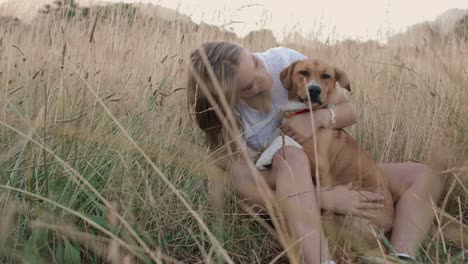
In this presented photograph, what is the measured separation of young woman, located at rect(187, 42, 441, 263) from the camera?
5.66ft

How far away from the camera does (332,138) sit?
2.20 metres

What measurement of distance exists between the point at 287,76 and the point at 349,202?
740 millimetres

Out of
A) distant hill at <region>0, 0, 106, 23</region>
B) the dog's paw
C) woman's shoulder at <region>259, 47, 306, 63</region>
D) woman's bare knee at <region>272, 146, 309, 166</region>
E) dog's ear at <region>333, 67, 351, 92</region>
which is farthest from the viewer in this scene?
distant hill at <region>0, 0, 106, 23</region>

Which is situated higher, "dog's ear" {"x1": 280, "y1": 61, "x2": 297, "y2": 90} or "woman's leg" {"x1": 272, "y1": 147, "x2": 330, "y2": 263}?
"dog's ear" {"x1": 280, "y1": 61, "x2": 297, "y2": 90}

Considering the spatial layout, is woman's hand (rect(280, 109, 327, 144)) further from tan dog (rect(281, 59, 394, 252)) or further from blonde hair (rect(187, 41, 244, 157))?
blonde hair (rect(187, 41, 244, 157))

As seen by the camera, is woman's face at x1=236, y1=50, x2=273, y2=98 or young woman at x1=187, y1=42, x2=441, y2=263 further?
woman's face at x1=236, y1=50, x2=273, y2=98

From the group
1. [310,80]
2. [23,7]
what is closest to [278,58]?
[310,80]

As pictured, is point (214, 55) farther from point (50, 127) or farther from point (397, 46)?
point (397, 46)

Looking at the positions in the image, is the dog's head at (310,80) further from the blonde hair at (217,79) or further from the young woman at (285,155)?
the blonde hair at (217,79)

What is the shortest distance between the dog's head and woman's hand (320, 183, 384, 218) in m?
0.51

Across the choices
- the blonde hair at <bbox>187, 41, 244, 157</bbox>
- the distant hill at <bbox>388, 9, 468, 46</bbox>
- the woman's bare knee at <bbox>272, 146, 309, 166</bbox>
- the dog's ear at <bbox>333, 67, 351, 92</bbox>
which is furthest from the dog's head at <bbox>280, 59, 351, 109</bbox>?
the distant hill at <bbox>388, 9, 468, 46</bbox>

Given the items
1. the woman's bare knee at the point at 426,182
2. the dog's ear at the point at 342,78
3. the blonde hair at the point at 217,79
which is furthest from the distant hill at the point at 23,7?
the woman's bare knee at the point at 426,182

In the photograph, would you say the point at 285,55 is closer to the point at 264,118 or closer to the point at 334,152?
the point at 264,118

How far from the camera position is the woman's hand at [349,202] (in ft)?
5.97
